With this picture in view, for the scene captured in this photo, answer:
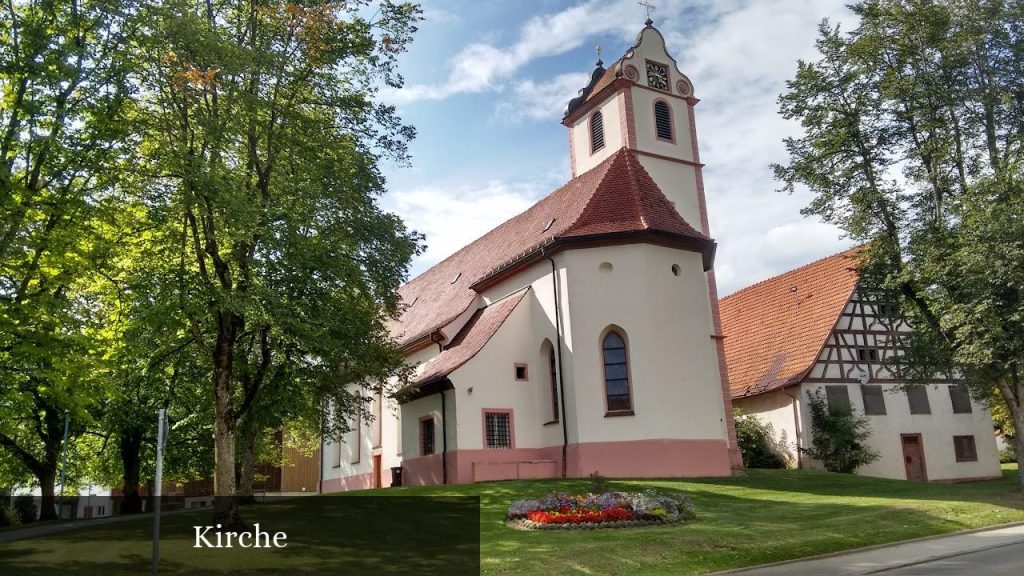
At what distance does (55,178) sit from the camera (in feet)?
48.2

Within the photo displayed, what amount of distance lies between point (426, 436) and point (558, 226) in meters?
8.39

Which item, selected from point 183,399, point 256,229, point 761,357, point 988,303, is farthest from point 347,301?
point 761,357

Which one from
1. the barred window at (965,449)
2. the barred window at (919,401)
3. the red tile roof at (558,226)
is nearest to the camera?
the red tile roof at (558,226)

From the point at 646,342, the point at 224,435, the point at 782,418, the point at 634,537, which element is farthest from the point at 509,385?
the point at 782,418

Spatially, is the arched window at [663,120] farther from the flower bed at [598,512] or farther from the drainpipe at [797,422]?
the flower bed at [598,512]

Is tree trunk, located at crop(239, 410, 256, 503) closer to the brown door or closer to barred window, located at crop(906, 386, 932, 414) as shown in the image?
the brown door

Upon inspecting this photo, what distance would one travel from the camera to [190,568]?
12062 millimetres

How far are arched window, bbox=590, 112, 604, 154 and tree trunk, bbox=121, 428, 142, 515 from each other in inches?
762

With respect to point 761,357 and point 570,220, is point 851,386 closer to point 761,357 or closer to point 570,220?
point 761,357

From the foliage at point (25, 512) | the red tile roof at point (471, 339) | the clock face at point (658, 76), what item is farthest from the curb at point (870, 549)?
the foliage at point (25, 512)

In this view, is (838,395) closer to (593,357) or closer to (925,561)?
(593,357)

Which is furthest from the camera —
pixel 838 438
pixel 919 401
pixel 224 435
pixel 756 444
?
pixel 919 401

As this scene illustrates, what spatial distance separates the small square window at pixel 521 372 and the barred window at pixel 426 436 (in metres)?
3.29

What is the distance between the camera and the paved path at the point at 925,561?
11164 millimetres
